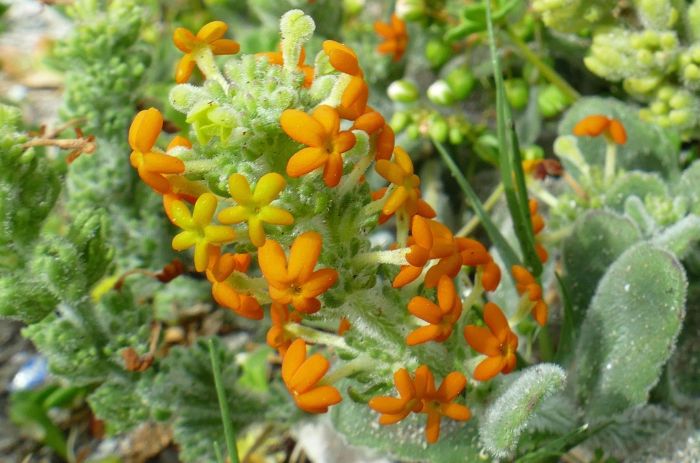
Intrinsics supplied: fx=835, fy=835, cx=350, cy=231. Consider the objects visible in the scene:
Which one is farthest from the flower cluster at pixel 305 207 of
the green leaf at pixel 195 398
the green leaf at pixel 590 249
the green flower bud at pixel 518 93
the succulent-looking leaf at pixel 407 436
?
the green flower bud at pixel 518 93

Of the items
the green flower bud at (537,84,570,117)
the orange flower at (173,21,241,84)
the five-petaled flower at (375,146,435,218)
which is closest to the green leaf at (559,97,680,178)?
the green flower bud at (537,84,570,117)

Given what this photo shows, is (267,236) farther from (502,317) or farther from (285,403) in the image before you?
(285,403)

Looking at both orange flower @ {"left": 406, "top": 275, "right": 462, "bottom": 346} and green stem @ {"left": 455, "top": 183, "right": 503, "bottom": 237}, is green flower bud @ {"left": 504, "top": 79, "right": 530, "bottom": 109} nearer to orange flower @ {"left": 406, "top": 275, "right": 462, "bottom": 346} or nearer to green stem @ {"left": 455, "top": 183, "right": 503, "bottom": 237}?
green stem @ {"left": 455, "top": 183, "right": 503, "bottom": 237}

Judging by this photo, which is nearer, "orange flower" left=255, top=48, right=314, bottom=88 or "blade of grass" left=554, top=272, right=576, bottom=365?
"orange flower" left=255, top=48, right=314, bottom=88

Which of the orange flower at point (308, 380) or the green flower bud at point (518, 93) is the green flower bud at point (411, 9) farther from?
the orange flower at point (308, 380)

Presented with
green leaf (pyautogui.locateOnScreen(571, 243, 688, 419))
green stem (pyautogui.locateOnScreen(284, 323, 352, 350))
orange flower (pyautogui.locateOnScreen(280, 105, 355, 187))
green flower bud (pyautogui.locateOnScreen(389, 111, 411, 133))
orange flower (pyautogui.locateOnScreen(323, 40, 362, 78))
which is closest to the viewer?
orange flower (pyautogui.locateOnScreen(280, 105, 355, 187))
